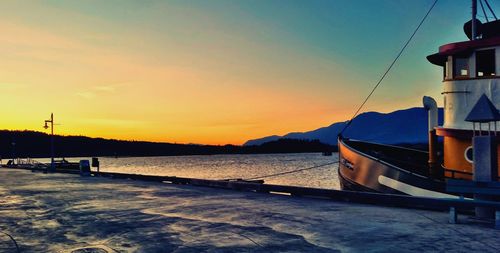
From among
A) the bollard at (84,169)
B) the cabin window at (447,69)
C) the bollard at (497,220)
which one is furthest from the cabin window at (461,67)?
the bollard at (84,169)

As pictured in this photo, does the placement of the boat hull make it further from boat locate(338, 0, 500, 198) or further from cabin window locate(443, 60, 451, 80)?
cabin window locate(443, 60, 451, 80)

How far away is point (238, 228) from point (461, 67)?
11.8m

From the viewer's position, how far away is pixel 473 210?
32.9ft

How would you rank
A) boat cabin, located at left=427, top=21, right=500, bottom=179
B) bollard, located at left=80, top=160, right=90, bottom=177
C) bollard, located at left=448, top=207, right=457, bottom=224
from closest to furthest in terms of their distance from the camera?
Answer: 1. bollard, located at left=448, top=207, right=457, bottom=224
2. boat cabin, located at left=427, top=21, right=500, bottom=179
3. bollard, located at left=80, top=160, right=90, bottom=177

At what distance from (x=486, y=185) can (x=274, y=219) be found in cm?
456

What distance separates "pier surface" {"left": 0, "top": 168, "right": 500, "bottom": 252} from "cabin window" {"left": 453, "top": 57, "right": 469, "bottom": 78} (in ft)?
24.8

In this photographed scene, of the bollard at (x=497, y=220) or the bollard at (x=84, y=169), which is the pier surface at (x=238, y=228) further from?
the bollard at (x=84, y=169)

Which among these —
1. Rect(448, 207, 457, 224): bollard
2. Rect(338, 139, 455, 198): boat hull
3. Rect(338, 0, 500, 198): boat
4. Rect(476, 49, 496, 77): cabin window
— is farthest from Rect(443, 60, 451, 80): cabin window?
Rect(448, 207, 457, 224): bollard

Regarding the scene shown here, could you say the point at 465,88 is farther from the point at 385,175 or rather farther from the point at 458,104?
the point at 385,175

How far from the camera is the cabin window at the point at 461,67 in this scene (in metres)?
15.9

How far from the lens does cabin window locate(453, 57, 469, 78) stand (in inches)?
627

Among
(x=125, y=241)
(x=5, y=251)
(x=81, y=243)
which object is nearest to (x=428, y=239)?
(x=125, y=241)

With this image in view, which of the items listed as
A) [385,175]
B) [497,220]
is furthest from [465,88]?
[497,220]

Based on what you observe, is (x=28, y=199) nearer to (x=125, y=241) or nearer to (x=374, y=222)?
(x=125, y=241)
